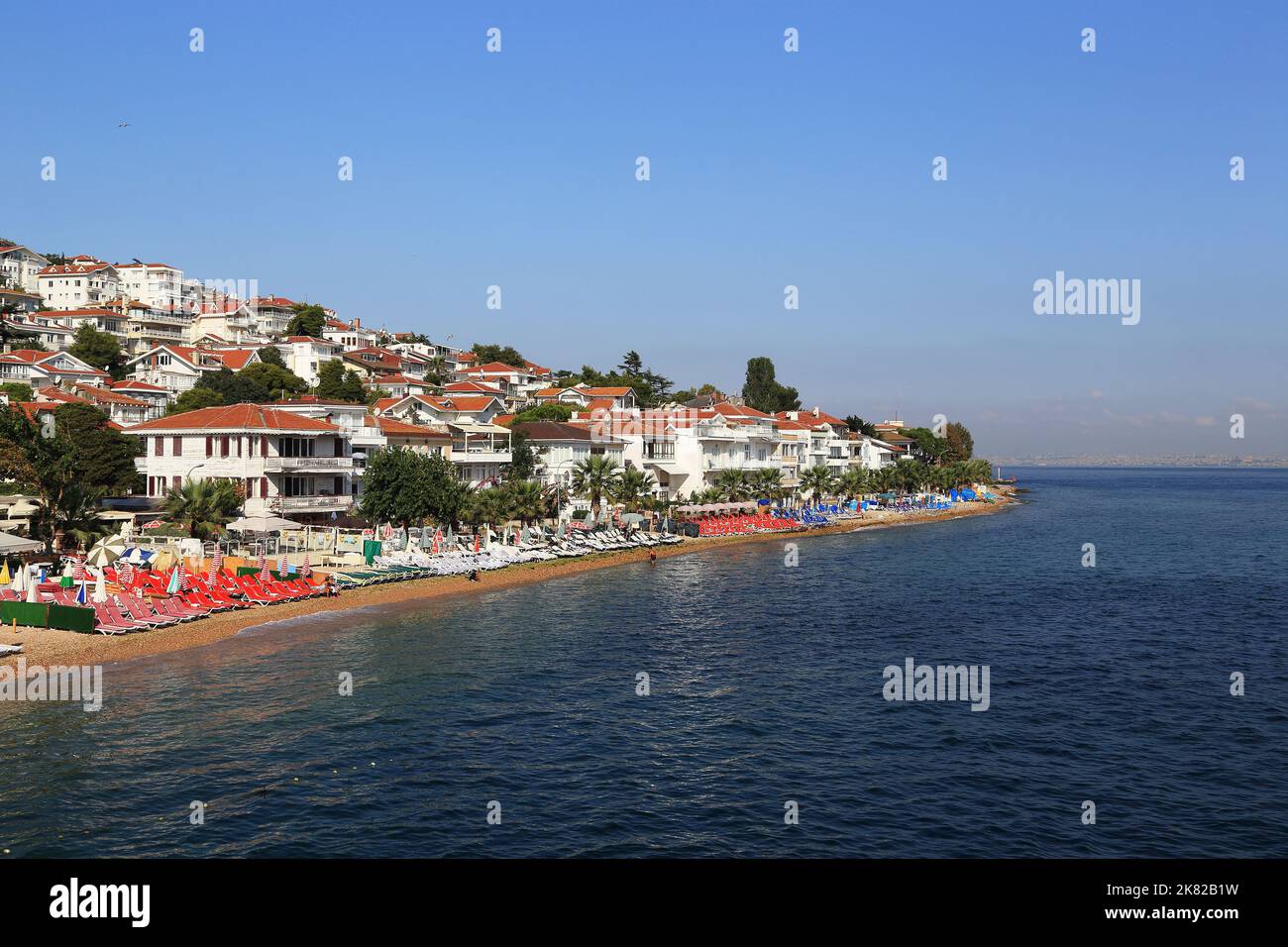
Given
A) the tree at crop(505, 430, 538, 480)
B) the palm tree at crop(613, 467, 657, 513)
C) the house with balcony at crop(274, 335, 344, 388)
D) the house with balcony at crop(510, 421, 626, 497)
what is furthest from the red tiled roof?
the house with balcony at crop(274, 335, 344, 388)

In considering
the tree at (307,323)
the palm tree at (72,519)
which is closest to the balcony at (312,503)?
the palm tree at (72,519)

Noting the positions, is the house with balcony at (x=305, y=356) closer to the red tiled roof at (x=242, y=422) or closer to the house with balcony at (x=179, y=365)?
the house with balcony at (x=179, y=365)

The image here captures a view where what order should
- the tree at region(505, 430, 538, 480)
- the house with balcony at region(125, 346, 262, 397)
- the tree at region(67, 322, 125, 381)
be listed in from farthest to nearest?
the tree at region(67, 322, 125, 381), the house with balcony at region(125, 346, 262, 397), the tree at region(505, 430, 538, 480)

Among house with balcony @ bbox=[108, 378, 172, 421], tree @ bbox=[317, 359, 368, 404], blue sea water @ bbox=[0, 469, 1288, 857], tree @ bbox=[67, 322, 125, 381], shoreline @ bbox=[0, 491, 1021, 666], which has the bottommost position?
blue sea water @ bbox=[0, 469, 1288, 857]

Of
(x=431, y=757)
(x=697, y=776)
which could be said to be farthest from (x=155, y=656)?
(x=697, y=776)

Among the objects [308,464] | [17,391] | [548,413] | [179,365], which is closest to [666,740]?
[308,464]

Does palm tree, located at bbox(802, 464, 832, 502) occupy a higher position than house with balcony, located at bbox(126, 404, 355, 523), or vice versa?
house with balcony, located at bbox(126, 404, 355, 523)

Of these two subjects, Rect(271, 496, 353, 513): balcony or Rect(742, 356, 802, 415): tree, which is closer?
Rect(271, 496, 353, 513): balcony

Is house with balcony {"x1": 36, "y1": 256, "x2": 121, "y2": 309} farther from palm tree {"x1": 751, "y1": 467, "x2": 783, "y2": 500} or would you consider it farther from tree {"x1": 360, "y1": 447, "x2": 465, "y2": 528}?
tree {"x1": 360, "y1": 447, "x2": 465, "y2": 528}
